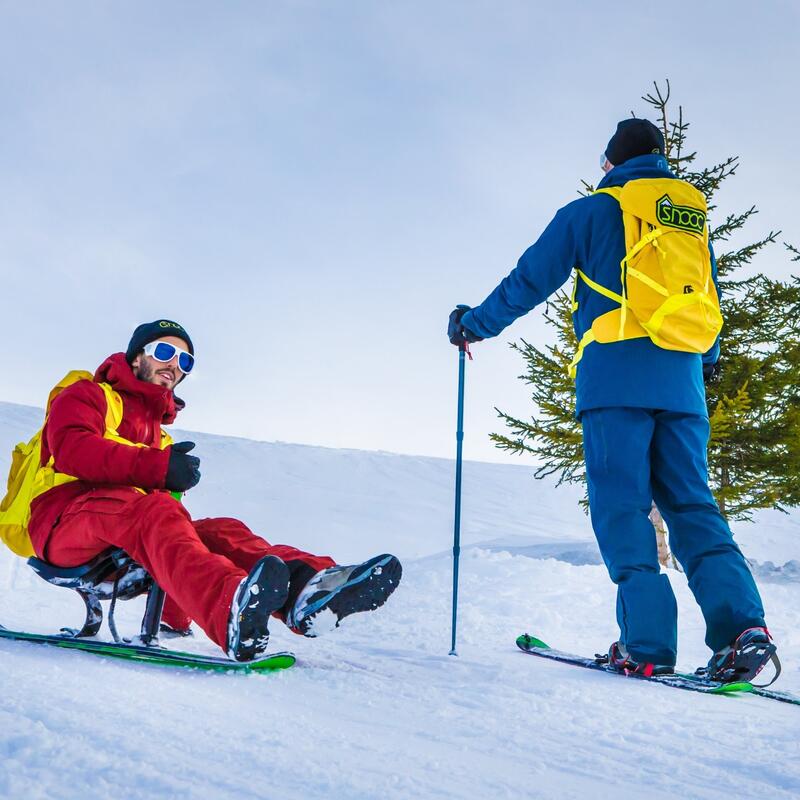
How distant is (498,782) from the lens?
1.34 metres

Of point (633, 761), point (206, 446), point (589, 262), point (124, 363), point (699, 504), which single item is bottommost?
point (633, 761)

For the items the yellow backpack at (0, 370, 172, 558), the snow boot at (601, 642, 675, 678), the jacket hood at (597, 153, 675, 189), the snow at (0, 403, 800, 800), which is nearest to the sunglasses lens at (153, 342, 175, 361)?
the yellow backpack at (0, 370, 172, 558)

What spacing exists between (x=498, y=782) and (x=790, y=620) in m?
4.40

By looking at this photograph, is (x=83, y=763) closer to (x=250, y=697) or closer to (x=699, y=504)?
(x=250, y=697)

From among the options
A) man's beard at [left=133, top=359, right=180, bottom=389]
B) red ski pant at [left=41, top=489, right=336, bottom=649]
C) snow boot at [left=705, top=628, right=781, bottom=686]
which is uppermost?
man's beard at [left=133, top=359, right=180, bottom=389]

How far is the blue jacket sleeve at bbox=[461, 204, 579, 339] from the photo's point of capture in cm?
327

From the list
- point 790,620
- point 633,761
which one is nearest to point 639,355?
point 633,761

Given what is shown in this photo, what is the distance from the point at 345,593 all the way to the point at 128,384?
1430 mm

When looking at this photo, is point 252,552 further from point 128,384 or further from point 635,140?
point 635,140

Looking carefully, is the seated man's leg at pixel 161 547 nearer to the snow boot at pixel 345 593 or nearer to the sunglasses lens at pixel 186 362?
the snow boot at pixel 345 593

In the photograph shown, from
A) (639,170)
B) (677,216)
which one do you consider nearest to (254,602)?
(677,216)

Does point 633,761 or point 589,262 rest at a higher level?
point 589,262

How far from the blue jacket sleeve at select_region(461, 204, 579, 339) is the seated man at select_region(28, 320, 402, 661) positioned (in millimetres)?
1468

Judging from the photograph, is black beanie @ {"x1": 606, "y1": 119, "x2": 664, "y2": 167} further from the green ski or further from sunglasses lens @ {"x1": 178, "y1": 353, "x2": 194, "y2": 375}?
the green ski
